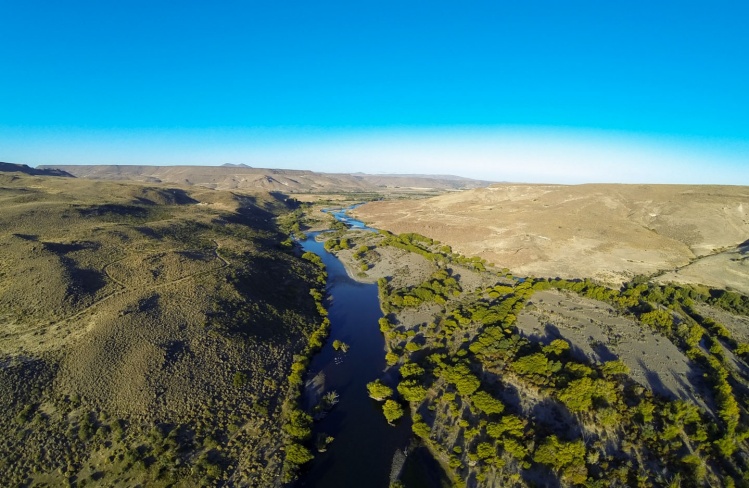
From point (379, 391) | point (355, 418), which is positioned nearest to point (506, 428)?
point (379, 391)

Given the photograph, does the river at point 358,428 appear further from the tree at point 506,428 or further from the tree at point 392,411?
the tree at point 506,428

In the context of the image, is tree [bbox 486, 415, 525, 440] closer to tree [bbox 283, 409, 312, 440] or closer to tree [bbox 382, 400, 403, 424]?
tree [bbox 382, 400, 403, 424]

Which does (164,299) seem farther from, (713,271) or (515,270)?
(713,271)

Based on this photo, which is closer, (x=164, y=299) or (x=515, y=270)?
(x=164, y=299)

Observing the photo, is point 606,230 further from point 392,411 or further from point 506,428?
point 392,411

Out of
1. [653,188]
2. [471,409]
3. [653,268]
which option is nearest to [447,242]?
[653,268]

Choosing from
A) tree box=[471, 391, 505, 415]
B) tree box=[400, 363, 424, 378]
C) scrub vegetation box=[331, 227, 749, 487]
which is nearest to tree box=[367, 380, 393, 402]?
scrub vegetation box=[331, 227, 749, 487]

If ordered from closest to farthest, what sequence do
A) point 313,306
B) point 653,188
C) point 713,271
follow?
1. point 313,306
2. point 713,271
3. point 653,188
